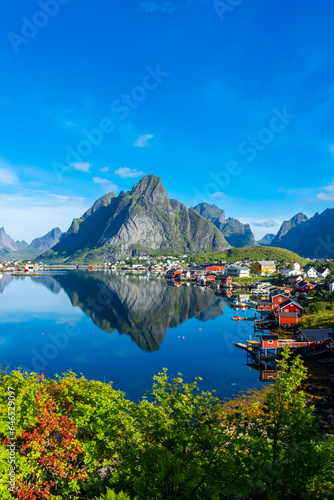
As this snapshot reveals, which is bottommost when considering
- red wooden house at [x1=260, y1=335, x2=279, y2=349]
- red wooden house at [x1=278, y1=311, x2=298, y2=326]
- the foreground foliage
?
red wooden house at [x1=260, y1=335, x2=279, y2=349]

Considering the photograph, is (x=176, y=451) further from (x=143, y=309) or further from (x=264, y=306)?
(x=264, y=306)

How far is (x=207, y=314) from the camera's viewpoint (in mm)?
67938

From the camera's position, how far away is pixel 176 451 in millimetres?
9484

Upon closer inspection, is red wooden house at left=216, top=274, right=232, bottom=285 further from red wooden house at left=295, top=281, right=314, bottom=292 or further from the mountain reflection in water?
red wooden house at left=295, top=281, right=314, bottom=292

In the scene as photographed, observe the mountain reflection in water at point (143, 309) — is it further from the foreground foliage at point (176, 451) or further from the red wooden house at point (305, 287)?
the foreground foliage at point (176, 451)

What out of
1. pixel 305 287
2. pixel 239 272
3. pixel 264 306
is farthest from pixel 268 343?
pixel 239 272

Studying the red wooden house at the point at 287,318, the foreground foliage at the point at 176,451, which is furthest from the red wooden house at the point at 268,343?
the foreground foliage at the point at 176,451

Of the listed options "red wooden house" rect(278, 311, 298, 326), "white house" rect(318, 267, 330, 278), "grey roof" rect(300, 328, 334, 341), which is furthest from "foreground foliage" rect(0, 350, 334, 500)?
"white house" rect(318, 267, 330, 278)

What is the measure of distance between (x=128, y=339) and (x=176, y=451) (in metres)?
41.3

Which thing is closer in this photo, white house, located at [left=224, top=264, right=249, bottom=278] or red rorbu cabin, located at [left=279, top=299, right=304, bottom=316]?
red rorbu cabin, located at [left=279, top=299, right=304, bottom=316]

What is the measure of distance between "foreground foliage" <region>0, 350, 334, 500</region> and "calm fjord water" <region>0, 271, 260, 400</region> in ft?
52.7

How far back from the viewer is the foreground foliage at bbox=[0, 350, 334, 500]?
8383 millimetres

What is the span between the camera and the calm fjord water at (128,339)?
33.8 metres

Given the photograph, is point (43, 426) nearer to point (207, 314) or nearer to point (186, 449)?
point (186, 449)
